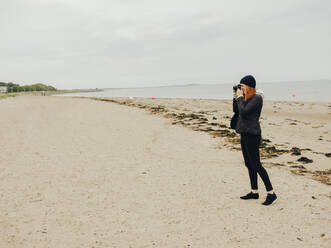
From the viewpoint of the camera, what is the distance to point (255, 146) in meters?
4.70

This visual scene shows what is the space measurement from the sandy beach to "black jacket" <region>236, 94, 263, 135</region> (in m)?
1.43

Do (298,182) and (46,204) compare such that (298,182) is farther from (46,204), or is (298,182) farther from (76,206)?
(46,204)

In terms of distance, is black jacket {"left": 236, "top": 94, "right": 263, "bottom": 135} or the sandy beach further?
black jacket {"left": 236, "top": 94, "right": 263, "bottom": 135}

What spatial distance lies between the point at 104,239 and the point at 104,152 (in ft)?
17.2

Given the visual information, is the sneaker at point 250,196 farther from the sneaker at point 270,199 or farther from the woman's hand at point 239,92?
the woman's hand at point 239,92

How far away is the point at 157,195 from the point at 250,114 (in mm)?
2453

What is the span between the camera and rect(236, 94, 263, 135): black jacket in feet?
15.0

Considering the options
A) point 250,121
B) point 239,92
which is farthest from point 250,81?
point 250,121

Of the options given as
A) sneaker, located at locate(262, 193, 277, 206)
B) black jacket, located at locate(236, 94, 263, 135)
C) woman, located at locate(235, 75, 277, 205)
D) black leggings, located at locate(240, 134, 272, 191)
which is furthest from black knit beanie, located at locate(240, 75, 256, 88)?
sneaker, located at locate(262, 193, 277, 206)

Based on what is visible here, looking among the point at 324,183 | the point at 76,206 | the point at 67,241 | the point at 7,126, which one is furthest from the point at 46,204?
the point at 7,126

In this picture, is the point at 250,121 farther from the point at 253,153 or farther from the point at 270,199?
the point at 270,199

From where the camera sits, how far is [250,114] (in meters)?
4.64

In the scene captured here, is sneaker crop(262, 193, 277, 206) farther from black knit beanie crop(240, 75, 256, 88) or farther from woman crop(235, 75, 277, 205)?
black knit beanie crop(240, 75, 256, 88)

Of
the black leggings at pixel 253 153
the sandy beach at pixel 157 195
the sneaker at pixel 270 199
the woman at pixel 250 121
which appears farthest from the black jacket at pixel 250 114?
the sandy beach at pixel 157 195
